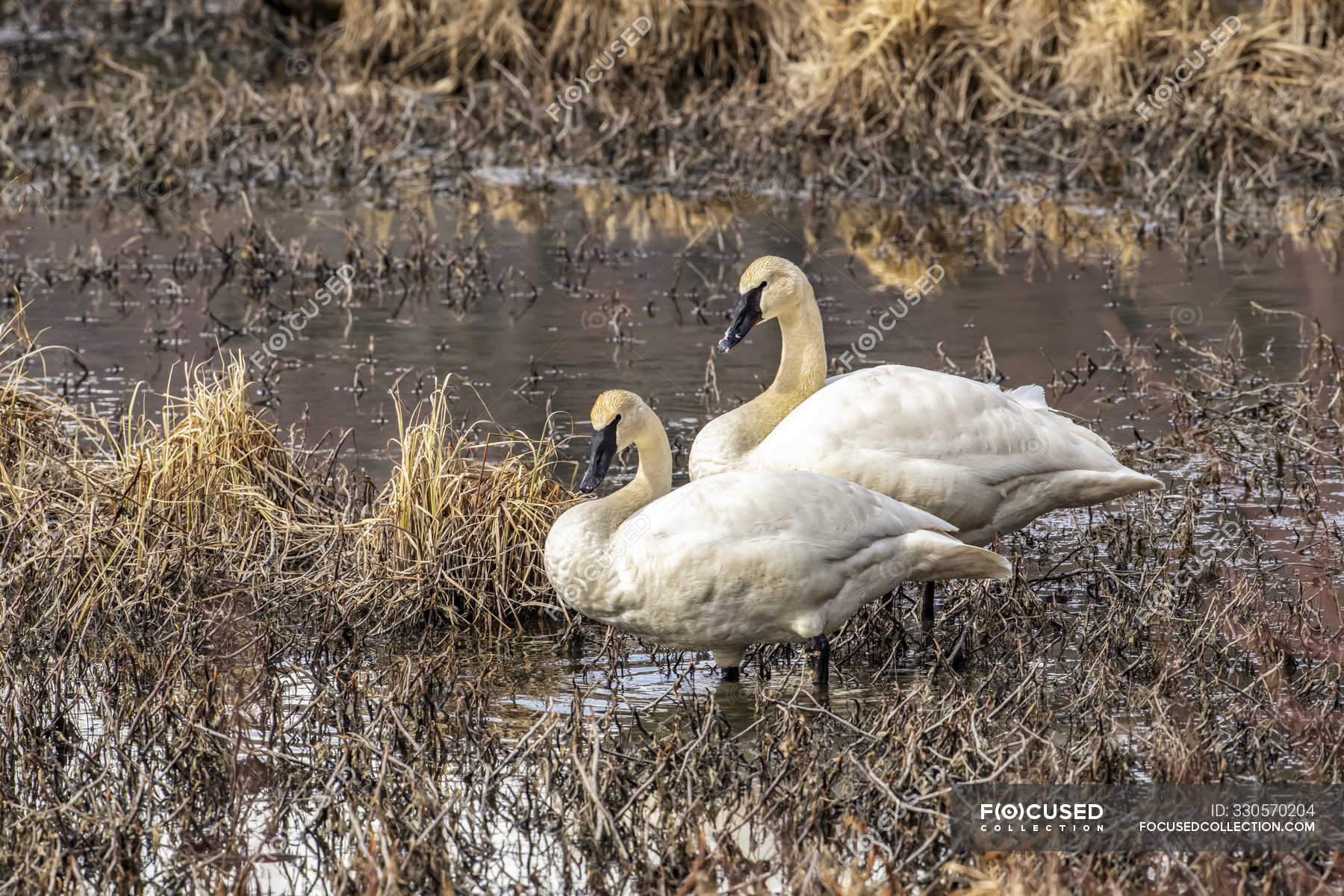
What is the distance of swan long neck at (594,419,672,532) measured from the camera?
5.68m

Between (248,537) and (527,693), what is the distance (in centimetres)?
137

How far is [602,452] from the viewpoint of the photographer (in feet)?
18.7

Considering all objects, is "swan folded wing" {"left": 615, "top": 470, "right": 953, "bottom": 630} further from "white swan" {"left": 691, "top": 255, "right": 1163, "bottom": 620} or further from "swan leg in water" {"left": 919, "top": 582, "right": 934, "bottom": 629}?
"swan leg in water" {"left": 919, "top": 582, "right": 934, "bottom": 629}

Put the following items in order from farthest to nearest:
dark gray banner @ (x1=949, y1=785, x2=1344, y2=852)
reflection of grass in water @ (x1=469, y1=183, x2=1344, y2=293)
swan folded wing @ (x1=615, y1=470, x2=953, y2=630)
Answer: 1. reflection of grass in water @ (x1=469, y1=183, x2=1344, y2=293)
2. swan folded wing @ (x1=615, y1=470, x2=953, y2=630)
3. dark gray banner @ (x1=949, y1=785, x2=1344, y2=852)

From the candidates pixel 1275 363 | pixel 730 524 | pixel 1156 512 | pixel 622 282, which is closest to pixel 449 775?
pixel 730 524

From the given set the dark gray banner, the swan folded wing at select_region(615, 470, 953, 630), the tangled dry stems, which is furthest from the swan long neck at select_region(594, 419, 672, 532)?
the tangled dry stems

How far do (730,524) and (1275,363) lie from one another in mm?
4953

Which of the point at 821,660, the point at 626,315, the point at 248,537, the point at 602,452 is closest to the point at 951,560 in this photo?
the point at 821,660

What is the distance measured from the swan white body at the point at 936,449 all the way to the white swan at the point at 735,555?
434mm

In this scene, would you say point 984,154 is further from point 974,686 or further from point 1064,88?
point 974,686

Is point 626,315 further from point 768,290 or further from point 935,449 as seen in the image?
point 935,449

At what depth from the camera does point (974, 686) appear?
5.81 meters

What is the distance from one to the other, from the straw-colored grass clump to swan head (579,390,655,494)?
816 mm

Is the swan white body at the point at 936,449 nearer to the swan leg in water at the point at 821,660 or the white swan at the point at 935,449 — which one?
the white swan at the point at 935,449
